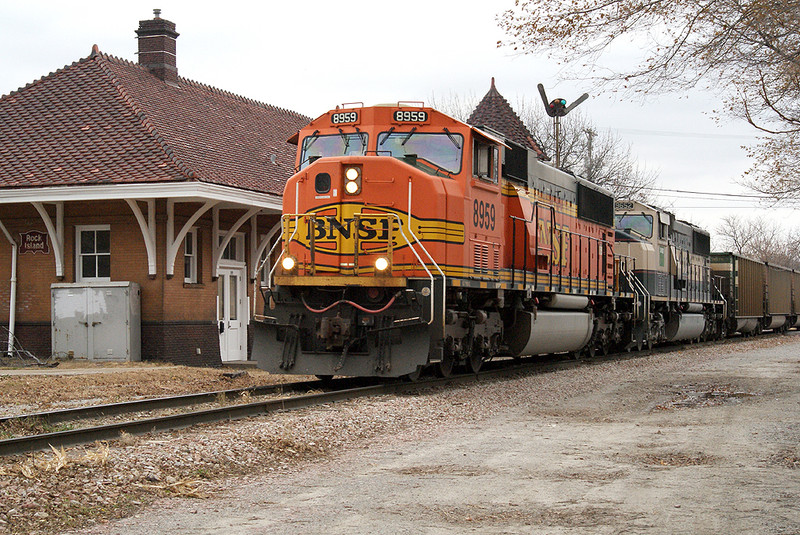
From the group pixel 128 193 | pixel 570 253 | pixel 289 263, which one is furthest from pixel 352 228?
pixel 128 193

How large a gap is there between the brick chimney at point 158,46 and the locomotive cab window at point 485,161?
12767 millimetres

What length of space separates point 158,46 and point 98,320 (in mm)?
8410

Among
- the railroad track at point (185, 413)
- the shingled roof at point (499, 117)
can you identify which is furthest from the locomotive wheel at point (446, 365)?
the shingled roof at point (499, 117)

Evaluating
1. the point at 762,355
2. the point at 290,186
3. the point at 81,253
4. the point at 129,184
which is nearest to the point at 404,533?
the point at 290,186

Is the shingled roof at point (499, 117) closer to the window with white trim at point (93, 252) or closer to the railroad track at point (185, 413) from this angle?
the window with white trim at point (93, 252)

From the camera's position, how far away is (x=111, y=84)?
71.7ft

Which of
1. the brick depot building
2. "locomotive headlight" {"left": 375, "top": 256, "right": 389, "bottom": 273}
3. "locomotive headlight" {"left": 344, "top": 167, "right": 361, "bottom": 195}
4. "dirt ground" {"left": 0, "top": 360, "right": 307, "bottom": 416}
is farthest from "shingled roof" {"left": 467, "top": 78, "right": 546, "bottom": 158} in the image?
"locomotive headlight" {"left": 375, "top": 256, "right": 389, "bottom": 273}

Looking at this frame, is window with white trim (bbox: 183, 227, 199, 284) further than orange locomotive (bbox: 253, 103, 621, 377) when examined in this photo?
Yes

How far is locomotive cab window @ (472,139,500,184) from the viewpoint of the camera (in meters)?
13.5

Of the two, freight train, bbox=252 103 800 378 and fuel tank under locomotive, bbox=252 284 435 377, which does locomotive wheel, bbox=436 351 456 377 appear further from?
fuel tank under locomotive, bbox=252 284 435 377

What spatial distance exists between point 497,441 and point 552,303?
8.06 m

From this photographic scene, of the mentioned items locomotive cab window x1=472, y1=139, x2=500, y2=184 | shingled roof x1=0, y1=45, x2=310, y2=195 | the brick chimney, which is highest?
the brick chimney

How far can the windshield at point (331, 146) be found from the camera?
1333 centimetres

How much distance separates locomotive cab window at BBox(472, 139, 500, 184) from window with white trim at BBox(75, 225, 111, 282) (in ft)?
31.1
